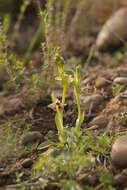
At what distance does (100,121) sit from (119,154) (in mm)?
466

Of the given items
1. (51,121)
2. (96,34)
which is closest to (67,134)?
(51,121)

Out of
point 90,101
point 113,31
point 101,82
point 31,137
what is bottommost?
point 31,137

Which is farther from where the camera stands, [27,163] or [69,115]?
[69,115]

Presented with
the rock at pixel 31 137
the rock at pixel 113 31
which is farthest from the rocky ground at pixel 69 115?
the rock at pixel 113 31

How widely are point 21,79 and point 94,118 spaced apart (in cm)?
60

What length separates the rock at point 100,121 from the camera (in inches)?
92.6

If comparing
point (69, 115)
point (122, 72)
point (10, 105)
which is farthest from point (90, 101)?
point (10, 105)

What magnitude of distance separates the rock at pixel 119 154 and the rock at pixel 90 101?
2.02ft

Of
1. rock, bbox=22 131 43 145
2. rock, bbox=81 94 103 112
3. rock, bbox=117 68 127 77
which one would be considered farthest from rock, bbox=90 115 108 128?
rock, bbox=117 68 127 77

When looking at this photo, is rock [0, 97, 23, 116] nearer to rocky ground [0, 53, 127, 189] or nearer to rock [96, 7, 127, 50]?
rocky ground [0, 53, 127, 189]

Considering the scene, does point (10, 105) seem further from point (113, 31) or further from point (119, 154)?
point (113, 31)

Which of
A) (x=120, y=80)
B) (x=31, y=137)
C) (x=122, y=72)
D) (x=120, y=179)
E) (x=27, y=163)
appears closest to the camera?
(x=120, y=179)

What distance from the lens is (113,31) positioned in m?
3.85

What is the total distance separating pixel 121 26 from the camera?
3908 millimetres
